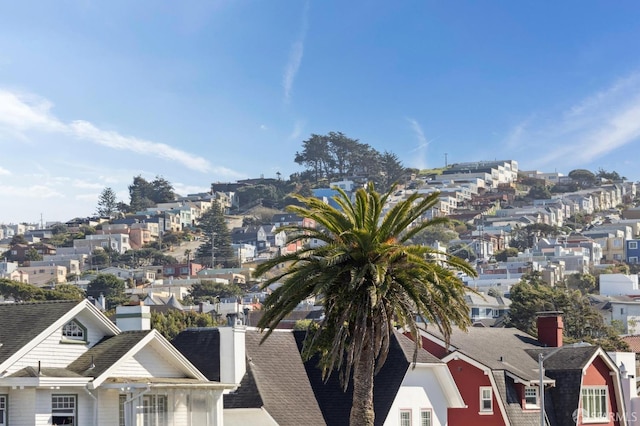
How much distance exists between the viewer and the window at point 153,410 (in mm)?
42531

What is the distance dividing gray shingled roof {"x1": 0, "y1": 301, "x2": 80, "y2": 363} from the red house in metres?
22.7

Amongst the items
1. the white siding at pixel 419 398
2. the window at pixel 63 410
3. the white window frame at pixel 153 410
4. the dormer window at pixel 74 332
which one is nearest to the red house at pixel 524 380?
the white siding at pixel 419 398

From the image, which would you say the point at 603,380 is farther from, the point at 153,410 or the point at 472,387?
the point at 153,410

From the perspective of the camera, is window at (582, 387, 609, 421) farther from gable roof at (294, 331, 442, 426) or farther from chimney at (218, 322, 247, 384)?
chimney at (218, 322, 247, 384)

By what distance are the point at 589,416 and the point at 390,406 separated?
607 inches

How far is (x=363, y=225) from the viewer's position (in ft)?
149

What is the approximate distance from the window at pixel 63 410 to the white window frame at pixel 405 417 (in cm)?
1973

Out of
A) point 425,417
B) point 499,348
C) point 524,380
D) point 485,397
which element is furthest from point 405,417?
point 499,348

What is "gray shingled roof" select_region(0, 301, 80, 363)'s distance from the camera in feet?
132

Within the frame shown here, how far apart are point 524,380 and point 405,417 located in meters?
8.77

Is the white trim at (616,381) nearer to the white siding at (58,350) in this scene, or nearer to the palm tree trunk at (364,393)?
the palm tree trunk at (364,393)

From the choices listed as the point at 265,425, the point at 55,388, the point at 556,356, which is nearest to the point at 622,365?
the point at 556,356

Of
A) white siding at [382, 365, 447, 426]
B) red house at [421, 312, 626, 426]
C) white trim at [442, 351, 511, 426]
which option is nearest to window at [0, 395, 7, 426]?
white siding at [382, 365, 447, 426]

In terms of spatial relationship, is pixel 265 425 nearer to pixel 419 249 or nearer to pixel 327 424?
pixel 327 424
